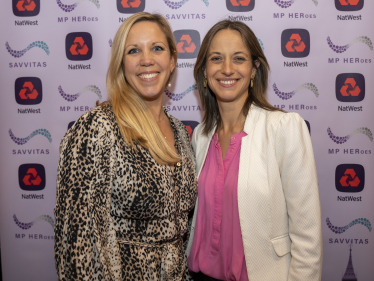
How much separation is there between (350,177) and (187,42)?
1.82m

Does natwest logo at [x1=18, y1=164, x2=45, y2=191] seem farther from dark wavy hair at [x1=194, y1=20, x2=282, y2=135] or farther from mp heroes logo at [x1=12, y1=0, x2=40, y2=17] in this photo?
dark wavy hair at [x1=194, y1=20, x2=282, y2=135]

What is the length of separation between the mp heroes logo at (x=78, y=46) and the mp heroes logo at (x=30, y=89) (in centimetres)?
38

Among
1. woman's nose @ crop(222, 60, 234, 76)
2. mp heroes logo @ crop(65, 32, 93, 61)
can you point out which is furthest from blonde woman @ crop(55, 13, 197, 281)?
mp heroes logo @ crop(65, 32, 93, 61)

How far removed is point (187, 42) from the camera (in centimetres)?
245

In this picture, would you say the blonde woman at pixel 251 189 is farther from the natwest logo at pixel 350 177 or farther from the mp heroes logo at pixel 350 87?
the natwest logo at pixel 350 177

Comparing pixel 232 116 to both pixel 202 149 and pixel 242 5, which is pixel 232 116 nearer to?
pixel 202 149

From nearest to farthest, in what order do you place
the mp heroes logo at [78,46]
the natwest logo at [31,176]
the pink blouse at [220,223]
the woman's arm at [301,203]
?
the woman's arm at [301,203]
the pink blouse at [220,223]
the mp heroes logo at [78,46]
the natwest logo at [31,176]

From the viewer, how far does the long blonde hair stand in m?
1.62

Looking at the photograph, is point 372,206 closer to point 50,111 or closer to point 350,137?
point 350,137

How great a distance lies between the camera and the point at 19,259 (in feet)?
8.62

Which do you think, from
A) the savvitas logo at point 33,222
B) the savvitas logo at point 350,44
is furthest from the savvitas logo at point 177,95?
the savvitas logo at point 33,222

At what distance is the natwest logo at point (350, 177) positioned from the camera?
2.46m

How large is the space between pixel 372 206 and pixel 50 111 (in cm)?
294

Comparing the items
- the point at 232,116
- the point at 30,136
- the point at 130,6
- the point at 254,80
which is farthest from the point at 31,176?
the point at 254,80
